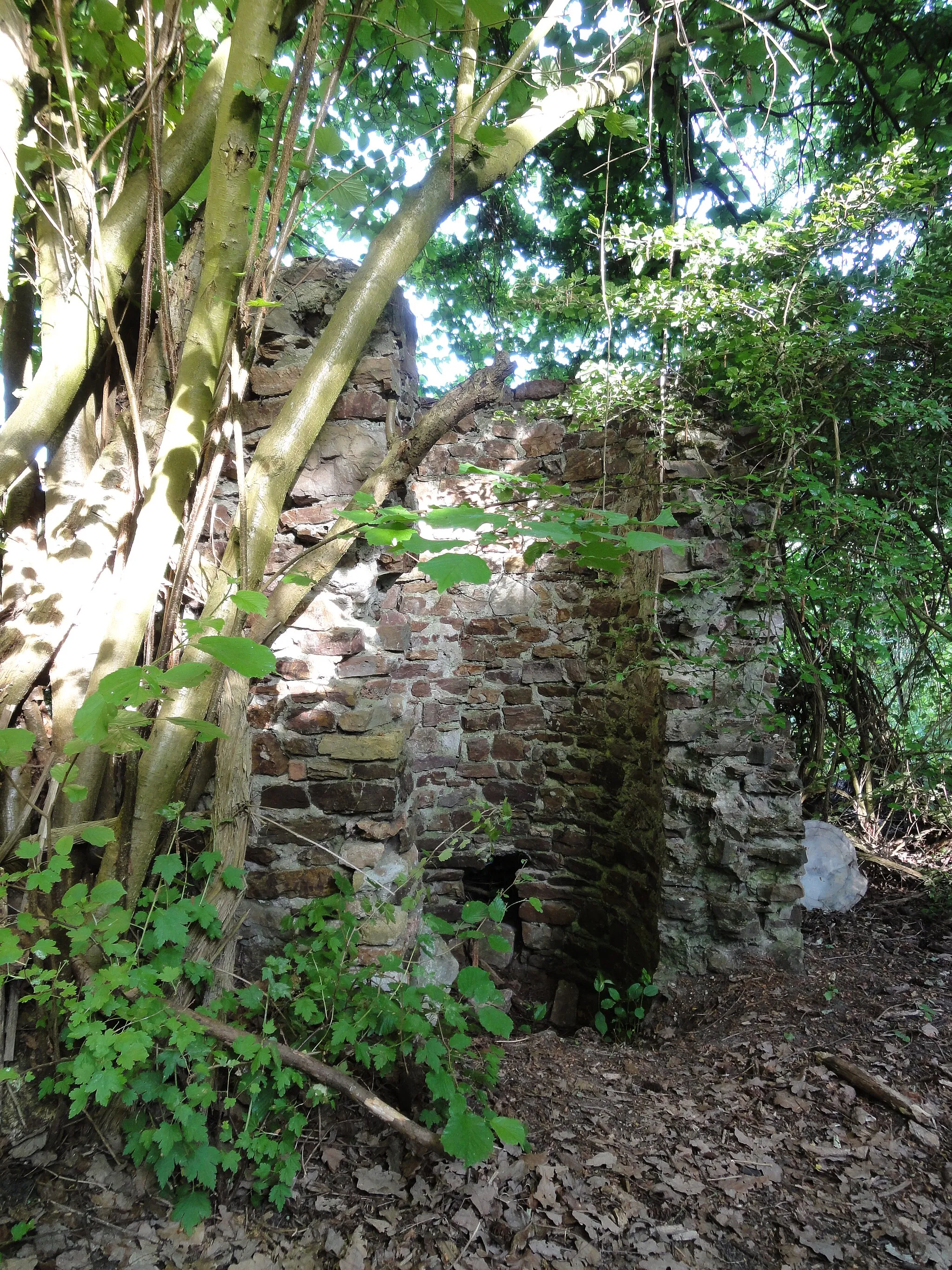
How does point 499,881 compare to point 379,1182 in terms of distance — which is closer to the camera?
point 379,1182

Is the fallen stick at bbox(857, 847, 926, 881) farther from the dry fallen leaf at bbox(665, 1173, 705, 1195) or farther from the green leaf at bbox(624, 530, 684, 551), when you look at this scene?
the green leaf at bbox(624, 530, 684, 551)

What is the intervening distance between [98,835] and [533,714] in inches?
105

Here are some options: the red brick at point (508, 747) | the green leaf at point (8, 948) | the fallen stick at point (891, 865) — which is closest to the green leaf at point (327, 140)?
the green leaf at point (8, 948)

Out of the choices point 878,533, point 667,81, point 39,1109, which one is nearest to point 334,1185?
point 39,1109

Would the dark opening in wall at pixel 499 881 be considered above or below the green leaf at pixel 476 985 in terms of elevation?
below

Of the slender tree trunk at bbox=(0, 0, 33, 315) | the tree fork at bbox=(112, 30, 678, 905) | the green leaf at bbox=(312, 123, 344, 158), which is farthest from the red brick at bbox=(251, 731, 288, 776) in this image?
the green leaf at bbox=(312, 123, 344, 158)

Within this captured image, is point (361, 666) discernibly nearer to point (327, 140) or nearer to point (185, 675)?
point (185, 675)

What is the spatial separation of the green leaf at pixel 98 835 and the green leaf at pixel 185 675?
572 mm

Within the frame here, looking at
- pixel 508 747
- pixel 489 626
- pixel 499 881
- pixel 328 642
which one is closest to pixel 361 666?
pixel 328 642

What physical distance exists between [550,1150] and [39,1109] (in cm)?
135

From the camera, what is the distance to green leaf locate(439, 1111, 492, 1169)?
1503 millimetres

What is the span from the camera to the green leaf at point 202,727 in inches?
59.4

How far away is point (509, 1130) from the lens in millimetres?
1579

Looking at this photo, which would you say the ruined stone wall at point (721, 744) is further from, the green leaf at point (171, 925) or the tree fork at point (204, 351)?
the green leaf at point (171, 925)
